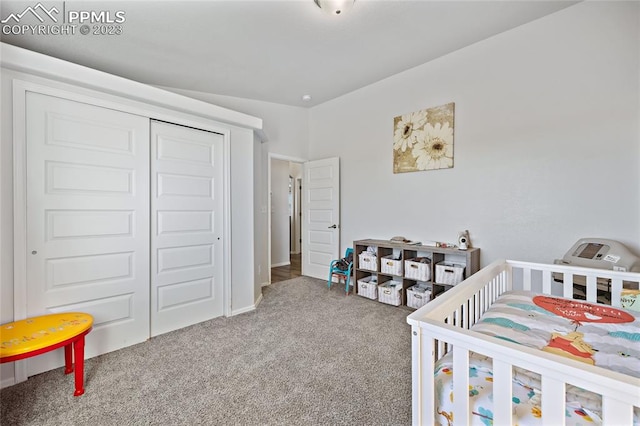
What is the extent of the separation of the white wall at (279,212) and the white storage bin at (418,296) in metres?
3.00

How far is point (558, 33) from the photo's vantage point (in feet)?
7.84

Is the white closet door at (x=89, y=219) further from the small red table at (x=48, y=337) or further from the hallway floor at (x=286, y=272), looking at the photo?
the hallway floor at (x=286, y=272)

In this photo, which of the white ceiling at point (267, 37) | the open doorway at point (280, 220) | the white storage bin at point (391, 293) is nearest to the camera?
the white ceiling at point (267, 37)

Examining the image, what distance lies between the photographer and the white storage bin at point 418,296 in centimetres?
303

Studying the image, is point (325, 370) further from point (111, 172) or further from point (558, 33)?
point (558, 33)

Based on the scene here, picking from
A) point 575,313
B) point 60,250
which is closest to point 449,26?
point 575,313

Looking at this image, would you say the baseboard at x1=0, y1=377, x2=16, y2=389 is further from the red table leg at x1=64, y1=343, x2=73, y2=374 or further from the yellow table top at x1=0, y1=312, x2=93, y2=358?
the yellow table top at x1=0, y1=312, x2=93, y2=358

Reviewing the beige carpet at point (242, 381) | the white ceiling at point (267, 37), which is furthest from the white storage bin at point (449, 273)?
the white ceiling at point (267, 37)

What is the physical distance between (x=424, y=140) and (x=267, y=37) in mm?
2094

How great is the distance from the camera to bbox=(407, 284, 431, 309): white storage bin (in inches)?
119

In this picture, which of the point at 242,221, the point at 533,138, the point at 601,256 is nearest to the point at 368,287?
the point at 242,221

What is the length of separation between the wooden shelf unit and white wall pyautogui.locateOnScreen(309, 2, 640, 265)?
215mm

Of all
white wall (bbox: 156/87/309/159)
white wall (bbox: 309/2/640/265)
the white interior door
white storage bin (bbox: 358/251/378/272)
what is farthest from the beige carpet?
white wall (bbox: 156/87/309/159)

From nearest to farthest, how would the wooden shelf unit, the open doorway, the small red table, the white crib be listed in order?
the white crib, the small red table, the wooden shelf unit, the open doorway
